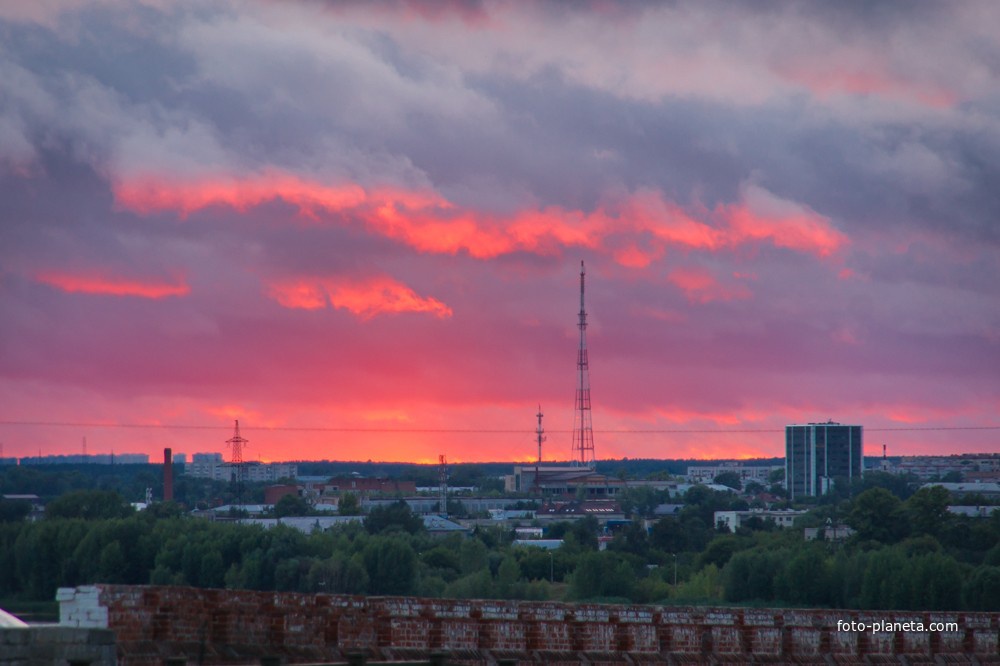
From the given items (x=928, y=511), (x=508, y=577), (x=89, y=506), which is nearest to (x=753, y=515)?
(x=928, y=511)

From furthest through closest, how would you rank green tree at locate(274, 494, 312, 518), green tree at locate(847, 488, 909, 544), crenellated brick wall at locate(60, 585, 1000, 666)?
green tree at locate(274, 494, 312, 518)
green tree at locate(847, 488, 909, 544)
crenellated brick wall at locate(60, 585, 1000, 666)

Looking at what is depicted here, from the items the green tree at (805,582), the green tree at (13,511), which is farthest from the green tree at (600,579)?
the green tree at (13,511)

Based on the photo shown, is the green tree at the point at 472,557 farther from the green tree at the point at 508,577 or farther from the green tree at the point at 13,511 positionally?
the green tree at the point at 13,511

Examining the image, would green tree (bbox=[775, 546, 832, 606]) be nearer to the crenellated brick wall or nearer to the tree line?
the tree line

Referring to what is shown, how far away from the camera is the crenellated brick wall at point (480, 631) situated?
23.1 meters

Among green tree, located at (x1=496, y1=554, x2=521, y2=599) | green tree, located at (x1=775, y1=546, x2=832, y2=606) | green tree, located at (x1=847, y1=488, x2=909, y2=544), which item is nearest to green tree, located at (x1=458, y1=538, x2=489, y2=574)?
green tree, located at (x1=496, y1=554, x2=521, y2=599)

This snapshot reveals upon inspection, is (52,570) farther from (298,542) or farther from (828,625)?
(828,625)

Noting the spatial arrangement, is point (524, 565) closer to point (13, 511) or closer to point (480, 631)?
point (13, 511)

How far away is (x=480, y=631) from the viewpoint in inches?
1136

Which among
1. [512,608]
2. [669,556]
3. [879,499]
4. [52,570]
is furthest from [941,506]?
[512,608]

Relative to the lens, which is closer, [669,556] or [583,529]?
[669,556]

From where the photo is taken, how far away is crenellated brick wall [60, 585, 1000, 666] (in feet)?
75.8

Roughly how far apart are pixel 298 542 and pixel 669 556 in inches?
1403

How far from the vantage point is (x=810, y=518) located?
555ft
